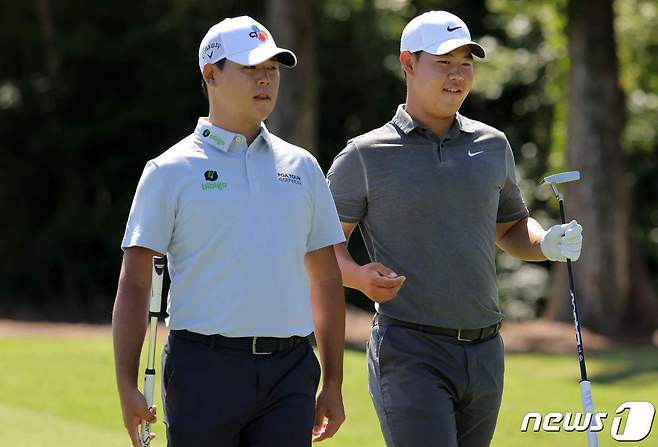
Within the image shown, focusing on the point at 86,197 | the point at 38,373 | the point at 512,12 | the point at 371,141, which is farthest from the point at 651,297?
the point at 371,141

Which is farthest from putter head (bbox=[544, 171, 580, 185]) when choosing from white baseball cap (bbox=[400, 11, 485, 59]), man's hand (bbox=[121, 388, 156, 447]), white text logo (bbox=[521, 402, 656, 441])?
white text logo (bbox=[521, 402, 656, 441])

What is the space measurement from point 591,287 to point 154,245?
15.5m

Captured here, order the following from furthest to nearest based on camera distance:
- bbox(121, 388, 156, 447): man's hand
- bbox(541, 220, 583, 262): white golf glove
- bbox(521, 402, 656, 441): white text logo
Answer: bbox(521, 402, 656, 441): white text logo, bbox(541, 220, 583, 262): white golf glove, bbox(121, 388, 156, 447): man's hand

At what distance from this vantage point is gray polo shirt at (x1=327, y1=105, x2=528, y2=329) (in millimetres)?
4875

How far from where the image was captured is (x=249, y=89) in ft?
14.2

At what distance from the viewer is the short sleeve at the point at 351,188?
5.02 m

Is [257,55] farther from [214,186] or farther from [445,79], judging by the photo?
[445,79]

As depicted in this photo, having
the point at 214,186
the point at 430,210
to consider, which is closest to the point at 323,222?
the point at 214,186

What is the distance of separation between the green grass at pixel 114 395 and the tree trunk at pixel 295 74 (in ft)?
16.2

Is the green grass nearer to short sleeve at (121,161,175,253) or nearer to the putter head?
the putter head

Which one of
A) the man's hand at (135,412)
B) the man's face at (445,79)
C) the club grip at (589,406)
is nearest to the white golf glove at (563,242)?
the club grip at (589,406)

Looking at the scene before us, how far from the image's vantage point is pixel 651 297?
19.6 m

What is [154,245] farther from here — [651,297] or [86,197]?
[86,197]

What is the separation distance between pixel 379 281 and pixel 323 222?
0.34 metres
